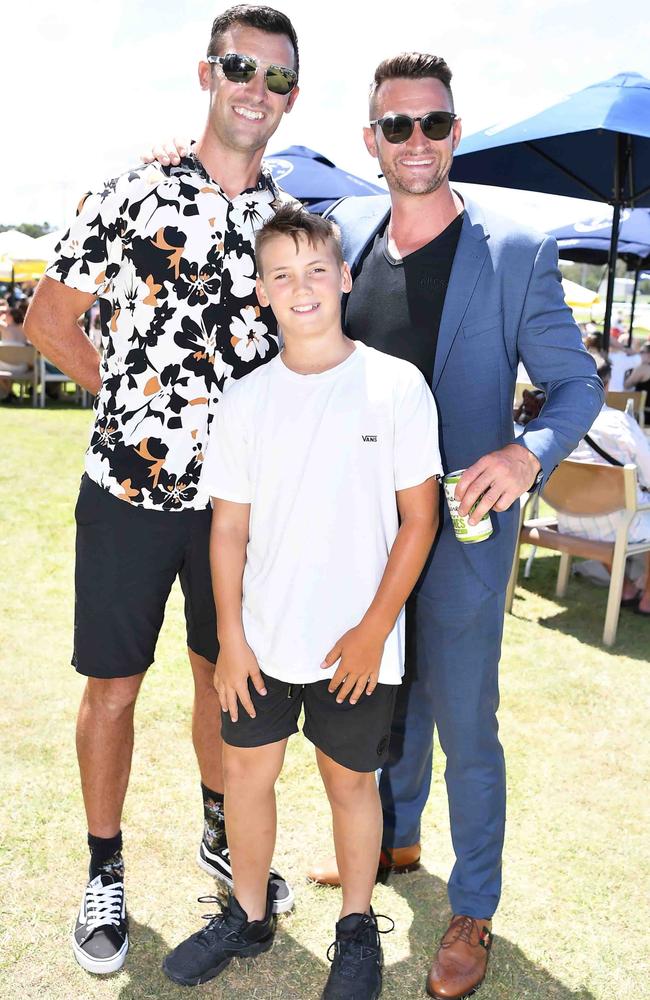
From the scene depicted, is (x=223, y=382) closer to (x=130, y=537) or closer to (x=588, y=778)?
(x=130, y=537)

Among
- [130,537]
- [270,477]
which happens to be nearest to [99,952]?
[130,537]

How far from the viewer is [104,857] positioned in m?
2.61

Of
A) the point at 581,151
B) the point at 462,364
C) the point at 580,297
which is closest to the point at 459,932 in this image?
the point at 462,364

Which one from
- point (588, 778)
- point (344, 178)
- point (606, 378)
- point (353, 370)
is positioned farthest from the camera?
point (344, 178)

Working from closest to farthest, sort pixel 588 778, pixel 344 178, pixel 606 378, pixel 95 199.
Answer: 1. pixel 95 199
2. pixel 588 778
3. pixel 606 378
4. pixel 344 178

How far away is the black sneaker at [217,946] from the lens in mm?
2387

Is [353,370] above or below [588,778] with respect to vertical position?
above

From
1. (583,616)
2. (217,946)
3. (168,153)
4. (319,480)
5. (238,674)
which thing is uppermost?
(168,153)

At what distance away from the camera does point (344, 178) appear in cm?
953

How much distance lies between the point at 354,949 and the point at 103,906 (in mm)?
745

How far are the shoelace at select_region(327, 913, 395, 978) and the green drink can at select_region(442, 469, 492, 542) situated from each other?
113cm

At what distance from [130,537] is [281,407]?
0.59 m

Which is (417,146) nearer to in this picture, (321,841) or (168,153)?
(168,153)

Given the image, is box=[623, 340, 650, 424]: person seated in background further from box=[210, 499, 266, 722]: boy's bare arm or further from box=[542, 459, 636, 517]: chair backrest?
box=[210, 499, 266, 722]: boy's bare arm
